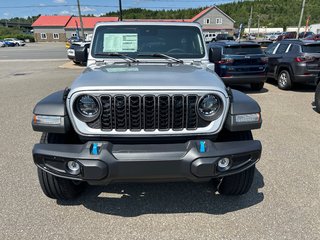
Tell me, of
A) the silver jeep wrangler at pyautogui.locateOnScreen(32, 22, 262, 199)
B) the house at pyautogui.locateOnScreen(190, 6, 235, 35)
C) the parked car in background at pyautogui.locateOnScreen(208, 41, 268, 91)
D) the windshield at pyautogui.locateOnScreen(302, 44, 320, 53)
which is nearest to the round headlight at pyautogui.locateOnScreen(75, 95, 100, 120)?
the silver jeep wrangler at pyautogui.locateOnScreen(32, 22, 262, 199)

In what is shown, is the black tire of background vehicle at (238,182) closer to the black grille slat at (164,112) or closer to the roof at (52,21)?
the black grille slat at (164,112)

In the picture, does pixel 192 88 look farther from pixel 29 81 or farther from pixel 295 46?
pixel 29 81

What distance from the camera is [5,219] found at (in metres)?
2.81

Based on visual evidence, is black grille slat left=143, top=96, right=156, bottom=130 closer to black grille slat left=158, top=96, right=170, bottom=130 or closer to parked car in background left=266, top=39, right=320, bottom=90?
black grille slat left=158, top=96, right=170, bottom=130

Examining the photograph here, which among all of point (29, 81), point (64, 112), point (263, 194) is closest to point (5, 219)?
point (64, 112)

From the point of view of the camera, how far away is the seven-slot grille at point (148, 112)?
244 cm

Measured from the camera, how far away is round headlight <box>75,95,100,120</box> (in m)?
2.48

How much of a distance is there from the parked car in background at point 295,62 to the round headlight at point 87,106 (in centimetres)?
783

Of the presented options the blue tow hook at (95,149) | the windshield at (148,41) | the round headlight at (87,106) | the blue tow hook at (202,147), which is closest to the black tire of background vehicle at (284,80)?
the windshield at (148,41)

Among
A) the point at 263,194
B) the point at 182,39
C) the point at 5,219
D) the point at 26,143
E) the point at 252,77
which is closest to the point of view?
the point at 5,219

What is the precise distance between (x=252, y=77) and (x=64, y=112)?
746cm

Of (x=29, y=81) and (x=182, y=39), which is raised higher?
(x=182, y=39)

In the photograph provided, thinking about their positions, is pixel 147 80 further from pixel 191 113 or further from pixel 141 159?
pixel 141 159

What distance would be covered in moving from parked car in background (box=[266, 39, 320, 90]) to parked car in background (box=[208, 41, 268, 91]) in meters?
0.94
